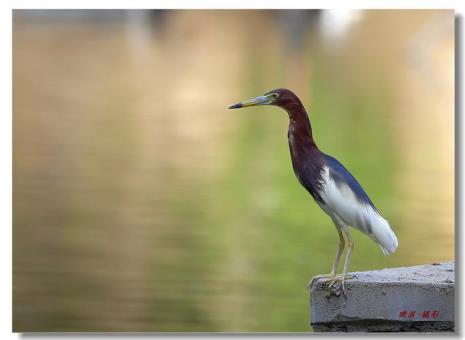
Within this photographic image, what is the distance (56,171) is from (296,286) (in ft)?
2.72

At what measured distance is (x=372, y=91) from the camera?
4.73 meters

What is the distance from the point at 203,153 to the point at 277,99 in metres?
0.29

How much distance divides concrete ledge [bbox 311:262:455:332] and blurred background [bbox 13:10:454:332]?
111 millimetres

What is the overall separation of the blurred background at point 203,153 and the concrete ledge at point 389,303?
11 cm

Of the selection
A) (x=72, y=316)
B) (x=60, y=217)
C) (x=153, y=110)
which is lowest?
(x=72, y=316)

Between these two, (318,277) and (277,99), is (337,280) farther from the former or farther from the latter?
(277,99)

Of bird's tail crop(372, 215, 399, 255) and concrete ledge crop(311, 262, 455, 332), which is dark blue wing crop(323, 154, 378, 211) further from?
concrete ledge crop(311, 262, 455, 332)

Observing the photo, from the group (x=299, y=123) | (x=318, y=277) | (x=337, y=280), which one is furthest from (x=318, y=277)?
(x=299, y=123)

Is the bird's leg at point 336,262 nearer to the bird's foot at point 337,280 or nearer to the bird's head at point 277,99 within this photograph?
the bird's foot at point 337,280

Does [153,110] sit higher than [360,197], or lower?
higher

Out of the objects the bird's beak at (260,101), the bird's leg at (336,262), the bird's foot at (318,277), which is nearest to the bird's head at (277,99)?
the bird's beak at (260,101)

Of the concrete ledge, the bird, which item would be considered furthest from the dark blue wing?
the concrete ledge

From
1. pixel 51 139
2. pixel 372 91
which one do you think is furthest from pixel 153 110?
pixel 372 91

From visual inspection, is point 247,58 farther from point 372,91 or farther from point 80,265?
point 80,265
